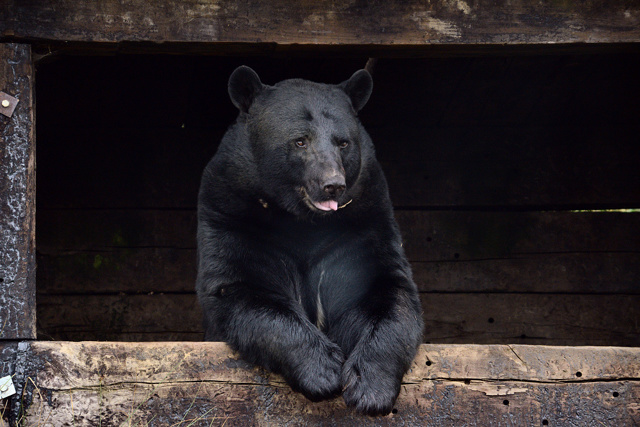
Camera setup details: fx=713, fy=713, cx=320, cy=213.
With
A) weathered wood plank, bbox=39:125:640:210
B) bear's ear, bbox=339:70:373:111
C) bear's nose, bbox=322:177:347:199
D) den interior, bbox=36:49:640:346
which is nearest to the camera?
bear's nose, bbox=322:177:347:199

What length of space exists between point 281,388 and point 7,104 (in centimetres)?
182

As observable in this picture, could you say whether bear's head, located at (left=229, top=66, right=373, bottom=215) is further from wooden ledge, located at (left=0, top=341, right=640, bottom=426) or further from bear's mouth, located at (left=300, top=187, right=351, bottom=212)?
wooden ledge, located at (left=0, top=341, right=640, bottom=426)

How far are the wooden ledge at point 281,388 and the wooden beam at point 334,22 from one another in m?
1.52

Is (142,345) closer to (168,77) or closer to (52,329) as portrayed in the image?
(52,329)

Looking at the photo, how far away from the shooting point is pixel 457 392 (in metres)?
3.15

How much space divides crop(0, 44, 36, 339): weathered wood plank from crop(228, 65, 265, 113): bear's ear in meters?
1.03

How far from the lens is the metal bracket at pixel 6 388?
3062mm

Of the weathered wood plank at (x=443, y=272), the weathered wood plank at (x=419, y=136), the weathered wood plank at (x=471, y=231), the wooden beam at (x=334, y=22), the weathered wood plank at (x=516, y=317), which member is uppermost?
the wooden beam at (x=334, y=22)

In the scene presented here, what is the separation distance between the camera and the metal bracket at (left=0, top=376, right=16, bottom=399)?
3062mm

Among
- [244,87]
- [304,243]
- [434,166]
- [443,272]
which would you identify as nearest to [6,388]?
[304,243]

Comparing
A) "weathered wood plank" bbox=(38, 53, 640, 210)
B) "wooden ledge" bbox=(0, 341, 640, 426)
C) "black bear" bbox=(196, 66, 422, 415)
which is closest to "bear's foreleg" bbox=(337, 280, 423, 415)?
"black bear" bbox=(196, 66, 422, 415)

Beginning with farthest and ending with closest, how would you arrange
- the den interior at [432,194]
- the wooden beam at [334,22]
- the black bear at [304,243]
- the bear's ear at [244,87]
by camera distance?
1. the den interior at [432,194]
2. the bear's ear at [244,87]
3. the wooden beam at [334,22]
4. the black bear at [304,243]

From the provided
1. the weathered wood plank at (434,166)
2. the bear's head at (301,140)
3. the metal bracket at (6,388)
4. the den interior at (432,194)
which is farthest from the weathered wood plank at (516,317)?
the metal bracket at (6,388)

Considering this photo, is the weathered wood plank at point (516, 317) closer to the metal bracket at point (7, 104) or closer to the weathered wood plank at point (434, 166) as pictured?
the weathered wood plank at point (434, 166)
